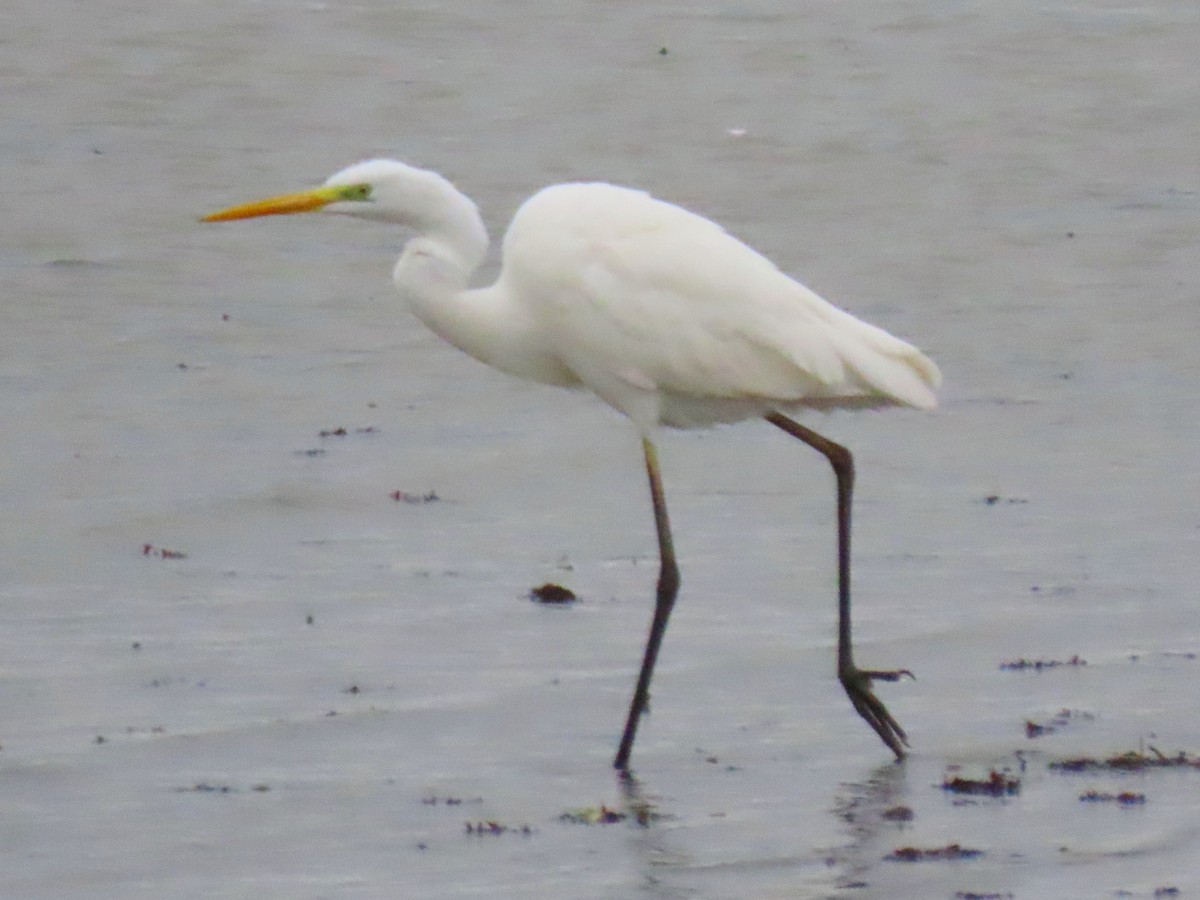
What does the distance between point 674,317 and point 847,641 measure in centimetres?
102

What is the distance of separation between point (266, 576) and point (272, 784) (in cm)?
244

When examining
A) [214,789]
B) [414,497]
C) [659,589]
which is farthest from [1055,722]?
[414,497]

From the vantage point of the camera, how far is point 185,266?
15070mm

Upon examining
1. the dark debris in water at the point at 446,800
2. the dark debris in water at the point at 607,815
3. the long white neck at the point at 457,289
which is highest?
the long white neck at the point at 457,289

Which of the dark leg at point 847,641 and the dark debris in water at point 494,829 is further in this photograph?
the dark leg at point 847,641

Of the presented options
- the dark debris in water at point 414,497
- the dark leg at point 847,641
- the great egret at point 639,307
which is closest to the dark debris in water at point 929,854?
the dark leg at point 847,641

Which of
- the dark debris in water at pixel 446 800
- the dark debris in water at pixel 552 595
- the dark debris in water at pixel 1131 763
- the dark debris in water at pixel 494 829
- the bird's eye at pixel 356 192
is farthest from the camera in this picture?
the dark debris in water at pixel 552 595

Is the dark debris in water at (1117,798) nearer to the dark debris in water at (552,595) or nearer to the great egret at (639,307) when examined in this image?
the great egret at (639,307)

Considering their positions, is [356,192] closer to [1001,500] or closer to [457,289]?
[457,289]

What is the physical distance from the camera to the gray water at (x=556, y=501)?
6.85 m

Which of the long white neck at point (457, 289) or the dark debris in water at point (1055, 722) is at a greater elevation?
the long white neck at point (457, 289)

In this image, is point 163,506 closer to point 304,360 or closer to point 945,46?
point 304,360

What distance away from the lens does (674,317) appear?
7.99 metres

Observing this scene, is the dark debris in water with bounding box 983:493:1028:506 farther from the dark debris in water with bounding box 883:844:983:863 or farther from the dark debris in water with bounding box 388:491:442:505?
the dark debris in water with bounding box 883:844:983:863
